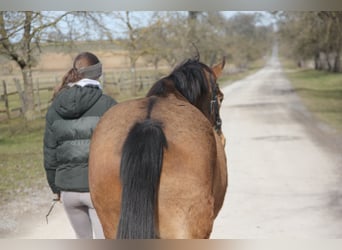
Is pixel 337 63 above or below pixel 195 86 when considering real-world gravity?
below

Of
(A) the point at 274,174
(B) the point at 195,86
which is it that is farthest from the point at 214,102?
(A) the point at 274,174

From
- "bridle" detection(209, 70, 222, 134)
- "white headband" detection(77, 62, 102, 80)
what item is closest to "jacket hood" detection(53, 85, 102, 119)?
"white headband" detection(77, 62, 102, 80)

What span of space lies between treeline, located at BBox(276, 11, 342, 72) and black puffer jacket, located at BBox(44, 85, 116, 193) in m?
1.96

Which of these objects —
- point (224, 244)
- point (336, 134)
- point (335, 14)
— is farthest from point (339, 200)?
point (335, 14)

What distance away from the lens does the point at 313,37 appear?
15.1ft

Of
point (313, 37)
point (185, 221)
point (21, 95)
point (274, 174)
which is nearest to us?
point (185, 221)

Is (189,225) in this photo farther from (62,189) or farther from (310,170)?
(310,170)

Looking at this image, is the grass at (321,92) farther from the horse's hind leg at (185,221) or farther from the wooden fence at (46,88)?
the horse's hind leg at (185,221)

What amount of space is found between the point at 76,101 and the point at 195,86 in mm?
526

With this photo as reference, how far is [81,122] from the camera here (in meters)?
2.00

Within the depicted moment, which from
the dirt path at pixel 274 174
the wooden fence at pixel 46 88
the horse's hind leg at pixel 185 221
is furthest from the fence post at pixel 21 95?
the horse's hind leg at pixel 185 221

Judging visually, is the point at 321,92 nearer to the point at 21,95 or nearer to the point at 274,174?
the point at 274,174

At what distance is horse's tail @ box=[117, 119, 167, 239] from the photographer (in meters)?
1.67

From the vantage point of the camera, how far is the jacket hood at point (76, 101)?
1974 millimetres
